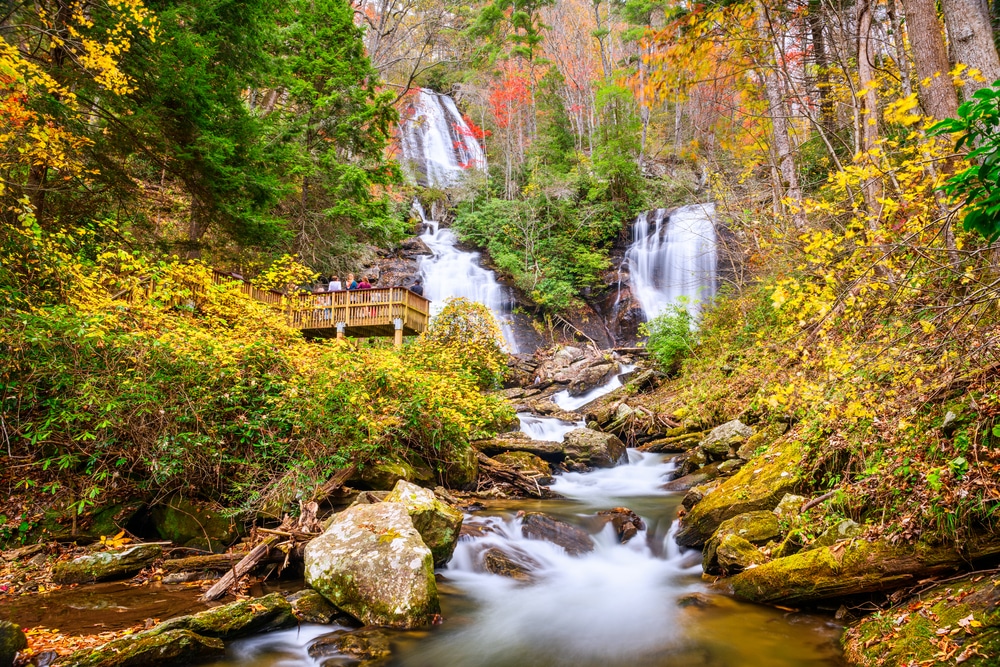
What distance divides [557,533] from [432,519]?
1857 mm

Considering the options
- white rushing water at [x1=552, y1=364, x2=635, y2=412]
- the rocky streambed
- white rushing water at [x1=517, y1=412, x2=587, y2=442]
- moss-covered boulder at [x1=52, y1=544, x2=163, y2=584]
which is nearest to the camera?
the rocky streambed

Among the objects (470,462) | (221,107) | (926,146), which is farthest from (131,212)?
(926,146)

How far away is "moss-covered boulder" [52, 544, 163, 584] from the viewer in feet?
15.2

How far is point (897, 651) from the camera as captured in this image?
3.10 meters

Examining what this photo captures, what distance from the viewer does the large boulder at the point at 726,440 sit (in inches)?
330

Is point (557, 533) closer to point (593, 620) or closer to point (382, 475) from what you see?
point (593, 620)

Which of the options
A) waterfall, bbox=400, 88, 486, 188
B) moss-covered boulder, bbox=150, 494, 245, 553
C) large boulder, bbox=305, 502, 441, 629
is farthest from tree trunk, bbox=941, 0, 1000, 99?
waterfall, bbox=400, 88, 486, 188

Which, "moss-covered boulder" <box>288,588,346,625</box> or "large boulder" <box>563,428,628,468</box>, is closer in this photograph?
"moss-covered boulder" <box>288,588,346,625</box>

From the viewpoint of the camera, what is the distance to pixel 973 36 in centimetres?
392

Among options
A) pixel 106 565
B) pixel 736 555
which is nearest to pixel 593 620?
pixel 736 555

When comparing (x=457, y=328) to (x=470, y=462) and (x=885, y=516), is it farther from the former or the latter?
(x=885, y=516)

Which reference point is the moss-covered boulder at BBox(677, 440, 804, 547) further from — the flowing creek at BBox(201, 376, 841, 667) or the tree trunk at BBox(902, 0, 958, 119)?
the tree trunk at BBox(902, 0, 958, 119)

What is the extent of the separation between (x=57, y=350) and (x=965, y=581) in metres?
8.03

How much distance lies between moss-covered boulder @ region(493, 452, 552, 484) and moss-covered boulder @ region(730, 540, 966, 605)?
476 cm
